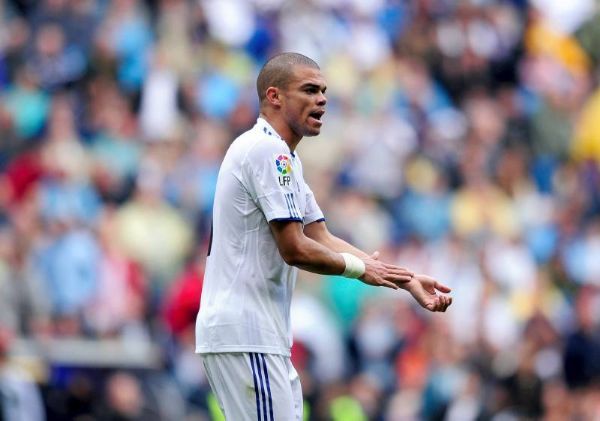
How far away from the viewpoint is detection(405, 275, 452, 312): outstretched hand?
23.6 feet

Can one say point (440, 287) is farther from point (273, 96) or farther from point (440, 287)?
point (273, 96)

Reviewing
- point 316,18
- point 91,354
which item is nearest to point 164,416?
point 91,354

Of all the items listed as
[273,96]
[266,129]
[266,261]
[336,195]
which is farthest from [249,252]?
[336,195]

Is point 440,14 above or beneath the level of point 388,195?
above

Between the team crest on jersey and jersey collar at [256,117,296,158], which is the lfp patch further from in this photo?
jersey collar at [256,117,296,158]

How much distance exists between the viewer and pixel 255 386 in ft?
23.3

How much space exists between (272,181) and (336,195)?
889 cm

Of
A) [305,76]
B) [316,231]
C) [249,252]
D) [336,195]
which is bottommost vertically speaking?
[249,252]

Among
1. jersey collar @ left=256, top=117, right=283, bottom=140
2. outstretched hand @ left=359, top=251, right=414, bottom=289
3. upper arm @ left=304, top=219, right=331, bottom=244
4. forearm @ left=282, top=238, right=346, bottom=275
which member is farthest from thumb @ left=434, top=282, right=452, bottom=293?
jersey collar @ left=256, top=117, right=283, bottom=140

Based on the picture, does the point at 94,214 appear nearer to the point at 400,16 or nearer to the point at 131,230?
the point at 131,230

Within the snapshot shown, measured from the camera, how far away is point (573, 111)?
18.7 metres

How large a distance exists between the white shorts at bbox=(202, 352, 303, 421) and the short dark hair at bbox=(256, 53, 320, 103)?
127 centimetres

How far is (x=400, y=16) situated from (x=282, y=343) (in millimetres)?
12922

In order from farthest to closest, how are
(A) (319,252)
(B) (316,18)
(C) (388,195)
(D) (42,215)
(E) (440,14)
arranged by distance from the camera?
(E) (440,14) → (B) (316,18) → (C) (388,195) → (D) (42,215) → (A) (319,252)
